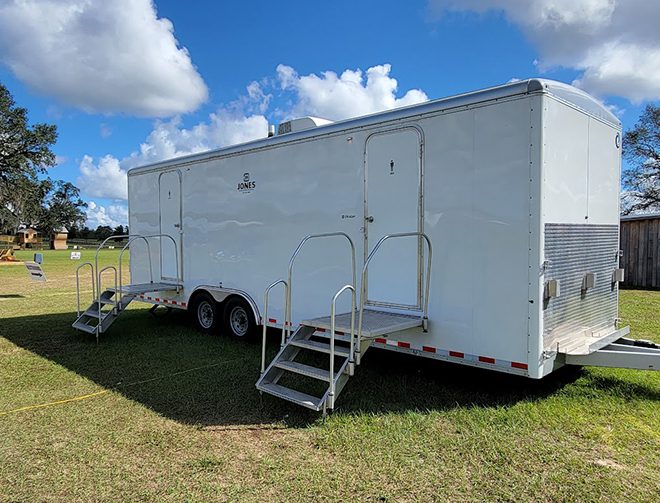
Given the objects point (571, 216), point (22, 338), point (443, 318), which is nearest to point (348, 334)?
point (443, 318)

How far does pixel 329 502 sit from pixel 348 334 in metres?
1.95

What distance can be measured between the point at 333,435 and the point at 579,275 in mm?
2840

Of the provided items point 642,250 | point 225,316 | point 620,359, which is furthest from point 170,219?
point 642,250

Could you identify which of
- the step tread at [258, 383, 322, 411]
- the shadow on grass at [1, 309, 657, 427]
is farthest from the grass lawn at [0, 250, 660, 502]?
the step tread at [258, 383, 322, 411]

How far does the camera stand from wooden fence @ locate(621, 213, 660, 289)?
15.3m

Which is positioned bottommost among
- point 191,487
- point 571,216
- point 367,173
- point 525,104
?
point 191,487

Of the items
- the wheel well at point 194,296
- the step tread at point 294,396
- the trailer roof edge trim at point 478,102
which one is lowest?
the step tread at point 294,396

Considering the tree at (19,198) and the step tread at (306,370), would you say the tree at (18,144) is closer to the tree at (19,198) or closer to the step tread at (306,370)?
the tree at (19,198)

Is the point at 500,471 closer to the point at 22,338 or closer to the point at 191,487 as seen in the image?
the point at 191,487

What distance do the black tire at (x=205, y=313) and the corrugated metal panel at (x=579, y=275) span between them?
5010 millimetres

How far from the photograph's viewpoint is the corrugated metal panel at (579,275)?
4.60 metres

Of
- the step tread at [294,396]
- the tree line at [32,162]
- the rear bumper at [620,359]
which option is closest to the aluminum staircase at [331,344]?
the step tread at [294,396]

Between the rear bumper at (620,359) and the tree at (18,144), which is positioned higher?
the tree at (18,144)

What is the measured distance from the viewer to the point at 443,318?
5008 mm
